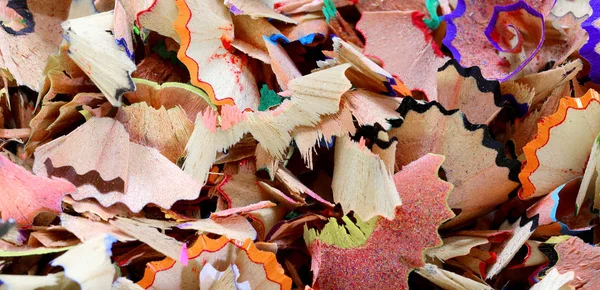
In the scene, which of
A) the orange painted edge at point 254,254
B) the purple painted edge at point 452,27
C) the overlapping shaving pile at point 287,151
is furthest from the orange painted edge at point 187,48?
the purple painted edge at point 452,27

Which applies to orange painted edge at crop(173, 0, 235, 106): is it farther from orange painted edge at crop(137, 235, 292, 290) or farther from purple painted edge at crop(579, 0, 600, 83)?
Answer: purple painted edge at crop(579, 0, 600, 83)

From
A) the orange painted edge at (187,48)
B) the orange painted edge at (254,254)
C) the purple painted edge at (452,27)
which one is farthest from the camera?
the purple painted edge at (452,27)

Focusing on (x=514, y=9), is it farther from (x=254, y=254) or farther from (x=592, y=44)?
(x=254, y=254)

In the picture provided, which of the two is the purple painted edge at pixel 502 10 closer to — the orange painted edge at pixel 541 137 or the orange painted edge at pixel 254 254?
the orange painted edge at pixel 541 137

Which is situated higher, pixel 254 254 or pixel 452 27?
pixel 452 27

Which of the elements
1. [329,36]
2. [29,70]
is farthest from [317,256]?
[29,70]

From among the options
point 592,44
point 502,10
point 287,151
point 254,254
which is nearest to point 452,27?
point 502,10

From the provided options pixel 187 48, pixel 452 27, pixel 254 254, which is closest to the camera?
pixel 254 254
